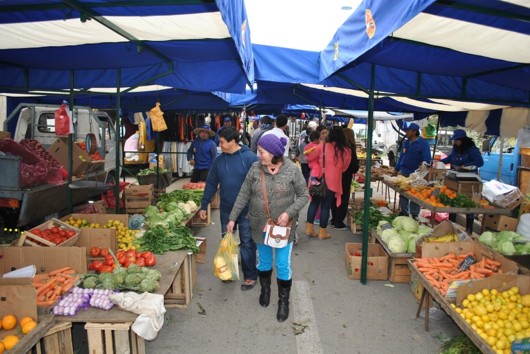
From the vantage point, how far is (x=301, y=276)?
552cm

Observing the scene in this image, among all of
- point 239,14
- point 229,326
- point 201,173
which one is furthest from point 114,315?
point 201,173

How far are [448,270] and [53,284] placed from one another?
3989mm

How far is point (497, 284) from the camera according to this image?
12.0ft

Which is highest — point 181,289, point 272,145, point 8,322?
point 272,145

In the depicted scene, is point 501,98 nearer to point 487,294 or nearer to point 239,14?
point 487,294

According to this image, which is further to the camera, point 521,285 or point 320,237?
point 320,237

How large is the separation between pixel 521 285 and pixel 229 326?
2.87 meters

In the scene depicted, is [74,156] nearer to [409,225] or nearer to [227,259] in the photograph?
[227,259]

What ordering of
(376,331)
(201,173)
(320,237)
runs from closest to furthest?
(376,331)
(320,237)
(201,173)

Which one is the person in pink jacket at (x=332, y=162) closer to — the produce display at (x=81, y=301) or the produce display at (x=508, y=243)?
the produce display at (x=508, y=243)

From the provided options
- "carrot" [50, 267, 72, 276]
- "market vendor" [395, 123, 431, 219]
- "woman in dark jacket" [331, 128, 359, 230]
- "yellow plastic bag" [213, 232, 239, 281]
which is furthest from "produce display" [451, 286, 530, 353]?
"market vendor" [395, 123, 431, 219]

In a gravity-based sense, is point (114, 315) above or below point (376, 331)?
above

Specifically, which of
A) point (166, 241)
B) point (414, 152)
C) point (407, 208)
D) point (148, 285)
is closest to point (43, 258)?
point (148, 285)

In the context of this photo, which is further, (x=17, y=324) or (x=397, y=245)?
(x=397, y=245)
